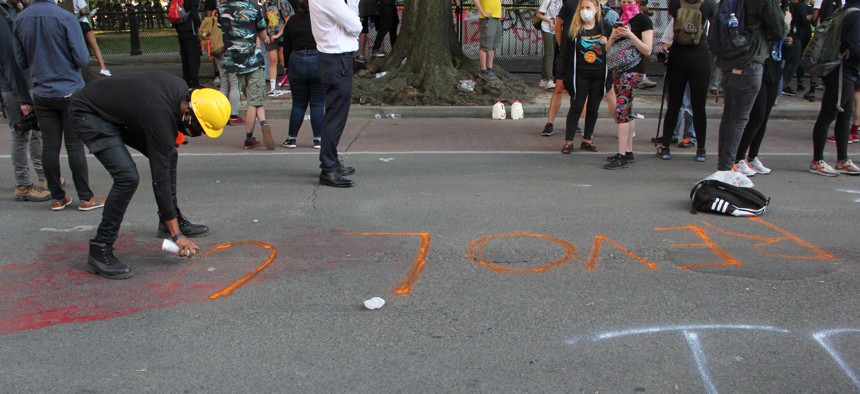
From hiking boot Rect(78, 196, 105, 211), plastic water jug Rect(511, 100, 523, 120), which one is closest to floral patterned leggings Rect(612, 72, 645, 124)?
plastic water jug Rect(511, 100, 523, 120)

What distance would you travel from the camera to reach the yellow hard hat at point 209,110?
4.13 metres

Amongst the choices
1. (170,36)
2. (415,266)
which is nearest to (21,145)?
(415,266)

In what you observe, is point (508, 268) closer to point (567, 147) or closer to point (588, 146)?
point (567, 147)

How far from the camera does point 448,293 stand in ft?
13.2

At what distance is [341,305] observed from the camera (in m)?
3.87

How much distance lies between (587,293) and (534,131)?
5982mm

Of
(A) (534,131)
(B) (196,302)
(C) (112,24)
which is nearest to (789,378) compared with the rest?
(B) (196,302)

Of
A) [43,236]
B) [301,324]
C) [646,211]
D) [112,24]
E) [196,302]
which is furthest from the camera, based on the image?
[112,24]

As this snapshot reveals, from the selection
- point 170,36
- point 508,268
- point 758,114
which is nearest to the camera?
point 508,268

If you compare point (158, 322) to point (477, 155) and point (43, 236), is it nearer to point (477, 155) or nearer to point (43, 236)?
point (43, 236)

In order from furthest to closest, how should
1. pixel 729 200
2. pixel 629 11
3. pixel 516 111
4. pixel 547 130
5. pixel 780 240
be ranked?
pixel 516 111, pixel 547 130, pixel 629 11, pixel 729 200, pixel 780 240

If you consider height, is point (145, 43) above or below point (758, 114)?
above

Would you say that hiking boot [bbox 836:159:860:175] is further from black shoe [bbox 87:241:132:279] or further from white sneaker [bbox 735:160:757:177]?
black shoe [bbox 87:241:132:279]

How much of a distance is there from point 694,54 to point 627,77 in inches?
37.5
